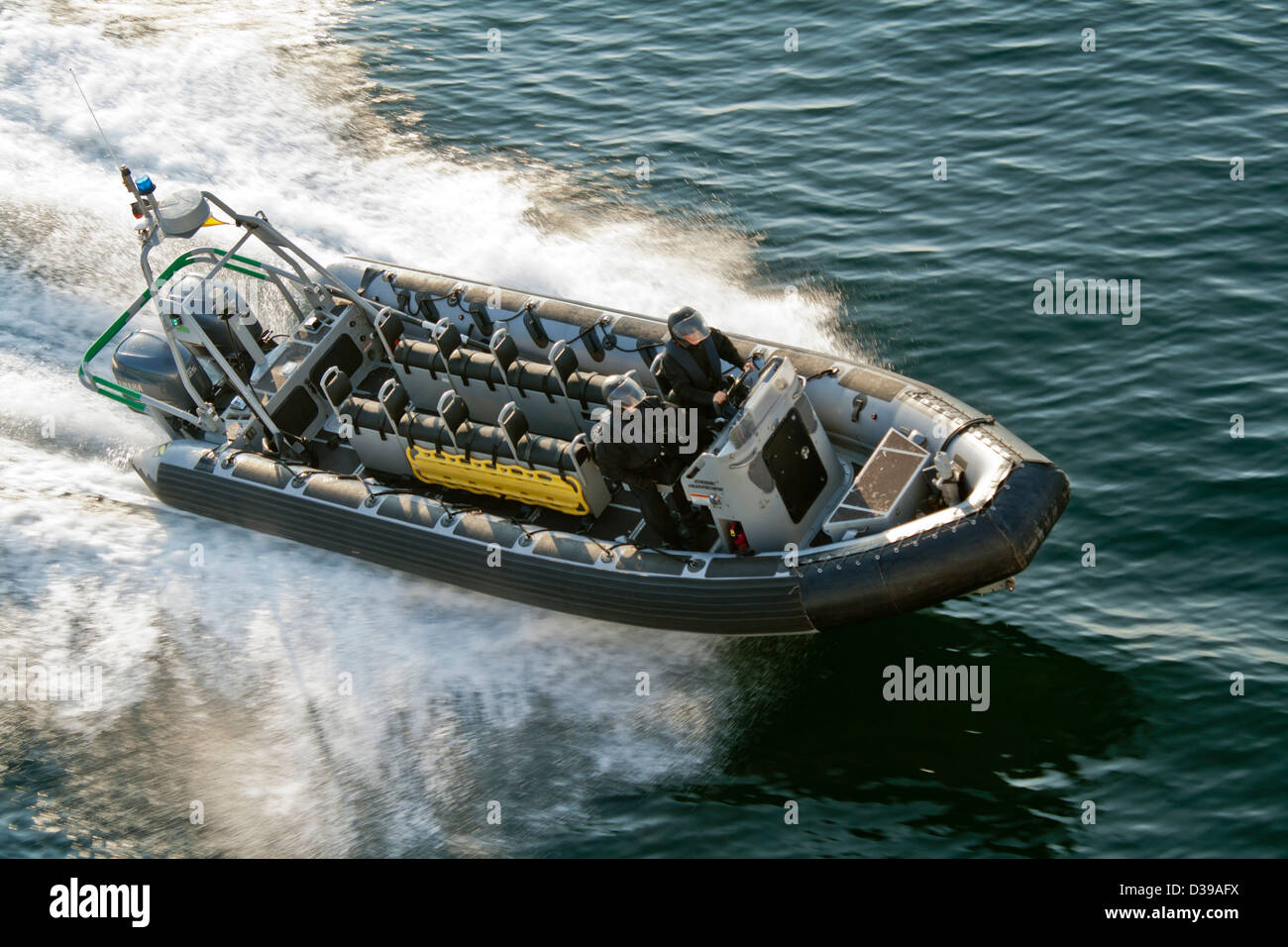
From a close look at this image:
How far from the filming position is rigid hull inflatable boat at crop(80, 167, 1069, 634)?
8.85m

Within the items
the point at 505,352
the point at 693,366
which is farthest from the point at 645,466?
the point at 505,352

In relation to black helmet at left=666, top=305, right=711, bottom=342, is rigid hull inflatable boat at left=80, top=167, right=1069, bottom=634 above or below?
below

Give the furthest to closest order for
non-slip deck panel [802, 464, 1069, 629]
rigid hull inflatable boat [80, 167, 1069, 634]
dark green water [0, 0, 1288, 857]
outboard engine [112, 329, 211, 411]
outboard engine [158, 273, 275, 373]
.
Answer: outboard engine [112, 329, 211, 411] < outboard engine [158, 273, 275, 373] < rigid hull inflatable boat [80, 167, 1069, 634] < dark green water [0, 0, 1288, 857] < non-slip deck panel [802, 464, 1069, 629]

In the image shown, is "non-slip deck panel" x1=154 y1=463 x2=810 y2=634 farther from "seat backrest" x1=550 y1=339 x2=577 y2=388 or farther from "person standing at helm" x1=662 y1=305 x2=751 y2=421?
"seat backrest" x1=550 y1=339 x2=577 y2=388

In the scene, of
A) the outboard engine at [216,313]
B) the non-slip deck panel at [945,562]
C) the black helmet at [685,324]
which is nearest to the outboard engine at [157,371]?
the outboard engine at [216,313]

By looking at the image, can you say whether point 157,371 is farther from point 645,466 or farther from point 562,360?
point 645,466

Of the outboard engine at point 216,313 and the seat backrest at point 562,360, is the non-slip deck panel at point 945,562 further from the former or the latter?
the outboard engine at point 216,313

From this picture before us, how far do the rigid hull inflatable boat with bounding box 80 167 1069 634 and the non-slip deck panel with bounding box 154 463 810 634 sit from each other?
16 millimetres

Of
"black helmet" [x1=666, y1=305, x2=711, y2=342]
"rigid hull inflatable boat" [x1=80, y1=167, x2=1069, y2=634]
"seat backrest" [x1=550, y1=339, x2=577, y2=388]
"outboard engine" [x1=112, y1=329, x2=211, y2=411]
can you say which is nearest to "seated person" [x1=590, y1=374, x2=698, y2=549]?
"rigid hull inflatable boat" [x1=80, y1=167, x2=1069, y2=634]

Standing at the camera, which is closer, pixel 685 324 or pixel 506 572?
pixel 685 324

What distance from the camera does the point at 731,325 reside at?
12.4 meters

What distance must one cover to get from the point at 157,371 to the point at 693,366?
487 centimetres
